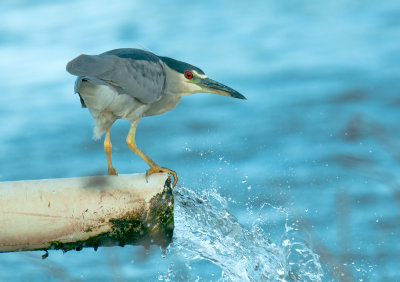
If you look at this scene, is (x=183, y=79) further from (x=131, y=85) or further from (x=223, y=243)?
(x=223, y=243)

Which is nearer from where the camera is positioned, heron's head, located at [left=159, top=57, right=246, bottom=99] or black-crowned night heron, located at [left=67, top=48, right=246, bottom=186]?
black-crowned night heron, located at [left=67, top=48, right=246, bottom=186]

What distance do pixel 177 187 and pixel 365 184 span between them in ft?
9.80

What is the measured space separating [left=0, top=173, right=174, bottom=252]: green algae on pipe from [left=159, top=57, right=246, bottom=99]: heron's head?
0.82 meters

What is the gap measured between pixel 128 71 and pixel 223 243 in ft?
2.65

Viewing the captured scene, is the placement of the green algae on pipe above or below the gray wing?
below

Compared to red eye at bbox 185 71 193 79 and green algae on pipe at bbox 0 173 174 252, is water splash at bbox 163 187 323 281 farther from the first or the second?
red eye at bbox 185 71 193 79

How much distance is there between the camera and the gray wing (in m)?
2.82

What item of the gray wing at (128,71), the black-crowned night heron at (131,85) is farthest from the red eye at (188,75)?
the gray wing at (128,71)

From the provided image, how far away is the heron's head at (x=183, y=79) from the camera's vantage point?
324 centimetres

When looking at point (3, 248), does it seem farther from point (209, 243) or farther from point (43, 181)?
point (209, 243)

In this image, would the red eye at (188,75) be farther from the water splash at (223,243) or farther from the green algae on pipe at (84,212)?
the green algae on pipe at (84,212)

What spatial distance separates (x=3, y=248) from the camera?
2.43 meters

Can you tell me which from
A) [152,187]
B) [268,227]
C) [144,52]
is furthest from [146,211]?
[268,227]

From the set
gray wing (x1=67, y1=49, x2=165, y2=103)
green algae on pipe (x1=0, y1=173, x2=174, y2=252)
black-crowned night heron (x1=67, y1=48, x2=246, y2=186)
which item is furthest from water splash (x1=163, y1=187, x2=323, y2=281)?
gray wing (x1=67, y1=49, x2=165, y2=103)
